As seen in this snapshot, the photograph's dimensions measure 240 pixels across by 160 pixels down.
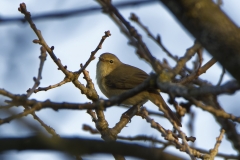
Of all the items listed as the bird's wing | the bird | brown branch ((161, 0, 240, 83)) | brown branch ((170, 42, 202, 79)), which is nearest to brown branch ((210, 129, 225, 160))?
brown branch ((170, 42, 202, 79))

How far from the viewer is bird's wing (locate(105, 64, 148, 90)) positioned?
8594 mm

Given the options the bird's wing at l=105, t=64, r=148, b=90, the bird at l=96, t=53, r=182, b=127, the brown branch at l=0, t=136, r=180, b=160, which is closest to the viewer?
the brown branch at l=0, t=136, r=180, b=160

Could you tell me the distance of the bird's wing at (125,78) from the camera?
28.2ft

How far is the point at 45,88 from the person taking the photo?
4418mm

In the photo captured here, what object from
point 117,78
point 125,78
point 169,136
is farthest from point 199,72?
point 117,78

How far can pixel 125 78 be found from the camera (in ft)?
29.4

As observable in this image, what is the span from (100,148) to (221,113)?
0.88 meters

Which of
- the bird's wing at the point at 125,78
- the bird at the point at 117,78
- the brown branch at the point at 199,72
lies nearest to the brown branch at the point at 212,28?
the brown branch at the point at 199,72

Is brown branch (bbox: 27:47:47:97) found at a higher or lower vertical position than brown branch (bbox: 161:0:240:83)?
higher

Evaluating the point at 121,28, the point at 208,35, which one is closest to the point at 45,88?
the point at 121,28

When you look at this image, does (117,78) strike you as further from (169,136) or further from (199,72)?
(199,72)

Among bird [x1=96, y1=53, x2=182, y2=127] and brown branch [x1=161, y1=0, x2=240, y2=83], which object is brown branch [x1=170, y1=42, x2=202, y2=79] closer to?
brown branch [x1=161, y1=0, x2=240, y2=83]

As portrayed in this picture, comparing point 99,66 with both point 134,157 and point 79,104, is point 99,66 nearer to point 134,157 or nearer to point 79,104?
point 79,104

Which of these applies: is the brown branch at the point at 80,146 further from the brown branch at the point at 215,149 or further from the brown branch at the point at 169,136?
the brown branch at the point at 215,149
